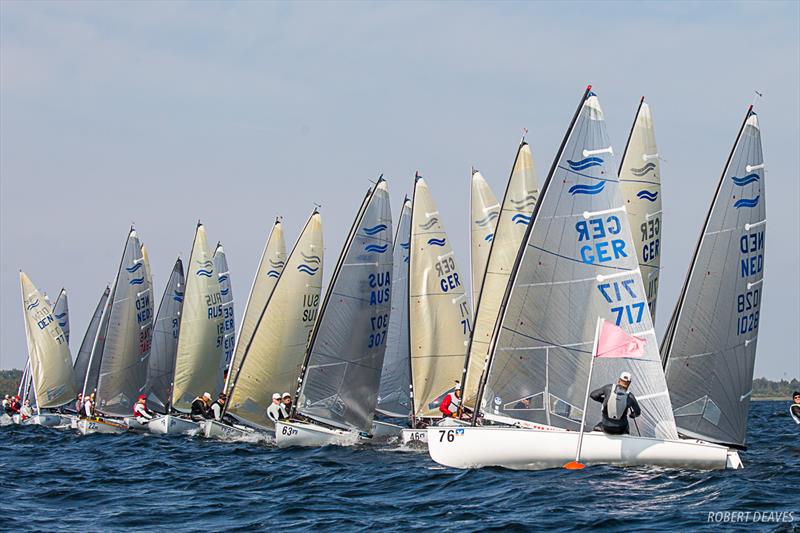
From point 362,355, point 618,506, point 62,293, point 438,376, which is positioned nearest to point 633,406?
point 618,506

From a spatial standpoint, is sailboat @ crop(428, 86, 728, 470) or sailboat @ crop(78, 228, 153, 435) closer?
sailboat @ crop(428, 86, 728, 470)

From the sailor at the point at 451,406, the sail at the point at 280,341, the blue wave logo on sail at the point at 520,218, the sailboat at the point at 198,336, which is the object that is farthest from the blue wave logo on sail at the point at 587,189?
the sailboat at the point at 198,336

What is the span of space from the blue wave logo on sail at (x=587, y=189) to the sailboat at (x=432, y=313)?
13.0 m

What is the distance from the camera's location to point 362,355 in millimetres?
31938

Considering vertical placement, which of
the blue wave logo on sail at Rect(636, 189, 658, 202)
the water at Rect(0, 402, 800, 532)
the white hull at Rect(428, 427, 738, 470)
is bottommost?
the water at Rect(0, 402, 800, 532)

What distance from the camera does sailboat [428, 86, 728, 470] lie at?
2203 centimetres

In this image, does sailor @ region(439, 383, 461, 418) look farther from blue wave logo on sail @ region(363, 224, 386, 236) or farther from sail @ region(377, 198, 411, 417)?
blue wave logo on sail @ region(363, 224, 386, 236)

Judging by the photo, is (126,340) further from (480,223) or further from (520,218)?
(520,218)

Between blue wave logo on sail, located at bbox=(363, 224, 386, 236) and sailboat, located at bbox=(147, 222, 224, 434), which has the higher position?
blue wave logo on sail, located at bbox=(363, 224, 386, 236)

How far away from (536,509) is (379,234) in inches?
630

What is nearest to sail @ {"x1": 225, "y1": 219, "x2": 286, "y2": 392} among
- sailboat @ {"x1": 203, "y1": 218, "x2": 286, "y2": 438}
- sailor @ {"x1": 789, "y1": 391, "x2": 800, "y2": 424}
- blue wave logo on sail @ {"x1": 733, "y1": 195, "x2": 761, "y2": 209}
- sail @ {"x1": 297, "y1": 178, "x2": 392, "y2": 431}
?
sailboat @ {"x1": 203, "y1": 218, "x2": 286, "y2": 438}

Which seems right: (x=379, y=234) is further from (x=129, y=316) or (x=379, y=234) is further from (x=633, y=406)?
(x=129, y=316)

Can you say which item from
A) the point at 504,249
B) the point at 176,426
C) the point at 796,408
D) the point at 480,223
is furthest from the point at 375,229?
the point at 796,408

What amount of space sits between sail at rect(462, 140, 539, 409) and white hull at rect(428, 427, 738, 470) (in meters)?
8.81
